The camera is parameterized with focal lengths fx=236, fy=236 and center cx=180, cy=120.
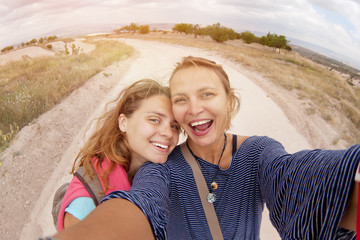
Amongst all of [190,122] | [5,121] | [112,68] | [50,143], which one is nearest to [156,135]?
[190,122]

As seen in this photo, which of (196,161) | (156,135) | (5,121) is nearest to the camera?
(196,161)

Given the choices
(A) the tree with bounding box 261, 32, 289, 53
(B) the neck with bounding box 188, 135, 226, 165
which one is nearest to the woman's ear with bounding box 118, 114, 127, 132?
(B) the neck with bounding box 188, 135, 226, 165

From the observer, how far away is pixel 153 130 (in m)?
1.82

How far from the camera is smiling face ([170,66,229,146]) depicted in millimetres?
1681

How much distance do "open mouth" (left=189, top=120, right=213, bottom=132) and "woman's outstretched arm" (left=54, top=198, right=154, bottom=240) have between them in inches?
31.7

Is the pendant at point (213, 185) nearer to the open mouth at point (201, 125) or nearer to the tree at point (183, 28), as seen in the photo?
the open mouth at point (201, 125)

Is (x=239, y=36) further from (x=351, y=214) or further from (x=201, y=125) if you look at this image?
(x=351, y=214)

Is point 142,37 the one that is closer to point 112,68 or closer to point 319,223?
point 112,68

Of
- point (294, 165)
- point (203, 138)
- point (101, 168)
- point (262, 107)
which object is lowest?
point (262, 107)

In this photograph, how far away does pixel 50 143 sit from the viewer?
4953 mm

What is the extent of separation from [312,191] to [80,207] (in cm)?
133

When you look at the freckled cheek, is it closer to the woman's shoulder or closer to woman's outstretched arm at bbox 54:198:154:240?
A: the woman's shoulder

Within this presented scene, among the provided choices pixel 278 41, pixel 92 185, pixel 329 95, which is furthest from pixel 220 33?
pixel 92 185

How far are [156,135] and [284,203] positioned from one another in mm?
1013
